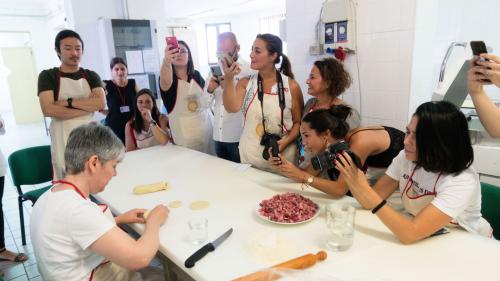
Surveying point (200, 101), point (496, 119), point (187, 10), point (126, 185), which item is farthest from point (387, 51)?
point (187, 10)

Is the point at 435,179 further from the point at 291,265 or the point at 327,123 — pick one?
the point at 291,265

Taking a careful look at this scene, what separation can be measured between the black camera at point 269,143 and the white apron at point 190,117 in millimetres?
811

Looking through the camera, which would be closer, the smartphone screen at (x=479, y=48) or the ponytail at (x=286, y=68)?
the smartphone screen at (x=479, y=48)

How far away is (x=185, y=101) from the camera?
264cm

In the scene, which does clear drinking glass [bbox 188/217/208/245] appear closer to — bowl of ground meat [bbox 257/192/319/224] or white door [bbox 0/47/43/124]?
bowl of ground meat [bbox 257/192/319/224]

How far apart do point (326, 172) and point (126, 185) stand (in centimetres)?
115

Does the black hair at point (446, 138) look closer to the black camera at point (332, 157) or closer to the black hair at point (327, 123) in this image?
the black camera at point (332, 157)

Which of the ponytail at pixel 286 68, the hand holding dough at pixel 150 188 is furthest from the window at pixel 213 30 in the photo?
the hand holding dough at pixel 150 188

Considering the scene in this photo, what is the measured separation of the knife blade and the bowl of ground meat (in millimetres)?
203

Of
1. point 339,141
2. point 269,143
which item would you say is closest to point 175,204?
point 269,143

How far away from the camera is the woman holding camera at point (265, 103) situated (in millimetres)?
2111

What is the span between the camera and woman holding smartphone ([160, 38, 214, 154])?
101 inches

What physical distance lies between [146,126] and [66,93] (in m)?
0.67

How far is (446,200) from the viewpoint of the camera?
1.15 meters
